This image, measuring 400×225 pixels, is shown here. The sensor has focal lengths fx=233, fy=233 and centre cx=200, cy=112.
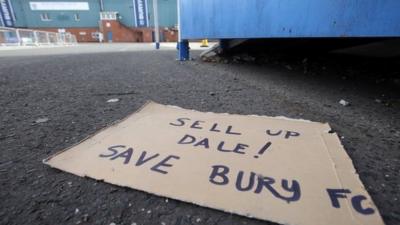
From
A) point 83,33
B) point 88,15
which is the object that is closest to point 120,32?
point 88,15

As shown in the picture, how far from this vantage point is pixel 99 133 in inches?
33.8

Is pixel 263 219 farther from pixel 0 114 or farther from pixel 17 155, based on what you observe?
pixel 0 114

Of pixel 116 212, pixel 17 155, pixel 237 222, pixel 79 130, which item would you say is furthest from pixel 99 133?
pixel 237 222

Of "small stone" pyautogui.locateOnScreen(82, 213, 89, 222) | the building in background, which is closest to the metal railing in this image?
the building in background

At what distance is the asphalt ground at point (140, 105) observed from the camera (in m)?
0.50

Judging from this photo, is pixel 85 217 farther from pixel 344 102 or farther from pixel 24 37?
pixel 24 37

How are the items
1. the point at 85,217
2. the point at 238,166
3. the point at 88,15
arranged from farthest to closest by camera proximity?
the point at 88,15 < the point at 238,166 < the point at 85,217

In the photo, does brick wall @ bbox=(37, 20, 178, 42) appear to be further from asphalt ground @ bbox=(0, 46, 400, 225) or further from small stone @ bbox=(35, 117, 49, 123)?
small stone @ bbox=(35, 117, 49, 123)

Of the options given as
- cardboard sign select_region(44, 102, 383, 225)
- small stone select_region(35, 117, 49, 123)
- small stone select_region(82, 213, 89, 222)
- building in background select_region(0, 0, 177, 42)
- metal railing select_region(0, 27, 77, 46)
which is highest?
building in background select_region(0, 0, 177, 42)

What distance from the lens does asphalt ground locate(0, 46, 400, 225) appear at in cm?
50

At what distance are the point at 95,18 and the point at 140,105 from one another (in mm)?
24092

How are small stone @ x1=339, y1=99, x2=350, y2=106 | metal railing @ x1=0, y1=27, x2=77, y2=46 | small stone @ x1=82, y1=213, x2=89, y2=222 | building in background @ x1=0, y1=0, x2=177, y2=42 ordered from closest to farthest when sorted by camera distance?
1. small stone @ x1=82, y1=213, x2=89, y2=222
2. small stone @ x1=339, y1=99, x2=350, y2=106
3. metal railing @ x1=0, y1=27, x2=77, y2=46
4. building in background @ x1=0, y1=0, x2=177, y2=42

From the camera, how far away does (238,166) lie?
65cm

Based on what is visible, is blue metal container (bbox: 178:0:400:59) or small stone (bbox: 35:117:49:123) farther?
small stone (bbox: 35:117:49:123)
